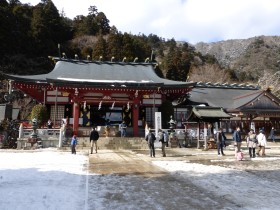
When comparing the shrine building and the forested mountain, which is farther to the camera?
the forested mountain

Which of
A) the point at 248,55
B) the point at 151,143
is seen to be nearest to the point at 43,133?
the point at 151,143

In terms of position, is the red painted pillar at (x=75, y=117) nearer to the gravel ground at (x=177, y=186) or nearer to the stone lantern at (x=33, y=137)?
the stone lantern at (x=33, y=137)

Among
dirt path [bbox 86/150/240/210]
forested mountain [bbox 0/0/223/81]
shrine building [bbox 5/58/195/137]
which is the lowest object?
dirt path [bbox 86/150/240/210]

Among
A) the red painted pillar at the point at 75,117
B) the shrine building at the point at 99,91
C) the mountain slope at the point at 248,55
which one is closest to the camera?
the shrine building at the point at 99,91

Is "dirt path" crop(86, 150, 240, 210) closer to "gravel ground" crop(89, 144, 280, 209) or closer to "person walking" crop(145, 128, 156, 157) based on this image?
"gravel ground" crop(89, 144, 280, 209)

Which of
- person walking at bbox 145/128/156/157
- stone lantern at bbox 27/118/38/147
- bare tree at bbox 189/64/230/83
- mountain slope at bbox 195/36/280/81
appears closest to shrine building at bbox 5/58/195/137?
stone lantern at bbox 27/118/38/147

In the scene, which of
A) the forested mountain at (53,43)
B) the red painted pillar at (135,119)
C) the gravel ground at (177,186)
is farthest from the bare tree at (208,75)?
the gravel ground at (177,186)

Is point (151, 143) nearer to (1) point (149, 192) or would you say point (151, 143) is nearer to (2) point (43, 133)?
(1) point (149, 192)

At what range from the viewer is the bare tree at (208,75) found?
57.6 m

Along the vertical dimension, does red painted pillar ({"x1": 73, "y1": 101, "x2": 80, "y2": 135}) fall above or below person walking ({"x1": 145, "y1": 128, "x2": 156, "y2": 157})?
above

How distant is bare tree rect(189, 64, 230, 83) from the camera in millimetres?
57562

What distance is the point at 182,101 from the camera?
32.3m

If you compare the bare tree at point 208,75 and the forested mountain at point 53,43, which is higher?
the forested mountain at point 53,43

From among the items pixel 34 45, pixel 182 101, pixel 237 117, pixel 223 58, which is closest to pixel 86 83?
pixel 182 101
